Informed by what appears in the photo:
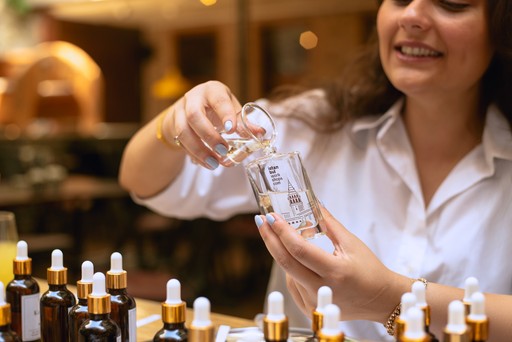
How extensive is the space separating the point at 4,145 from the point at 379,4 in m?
4.30

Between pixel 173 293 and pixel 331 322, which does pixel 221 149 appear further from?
pixel 331 322

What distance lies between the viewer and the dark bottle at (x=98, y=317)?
932 millimetres

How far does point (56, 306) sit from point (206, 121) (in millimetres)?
388

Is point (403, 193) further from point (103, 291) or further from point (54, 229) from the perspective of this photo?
point (54, 229)

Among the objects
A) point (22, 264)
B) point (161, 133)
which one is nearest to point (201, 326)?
point (22, 264)

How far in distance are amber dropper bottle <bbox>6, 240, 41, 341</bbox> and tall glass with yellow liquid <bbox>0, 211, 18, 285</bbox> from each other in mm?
312

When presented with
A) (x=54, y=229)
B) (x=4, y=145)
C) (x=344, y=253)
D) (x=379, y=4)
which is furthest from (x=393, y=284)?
(x=4, y=145)

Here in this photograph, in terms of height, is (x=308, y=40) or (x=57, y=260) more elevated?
(x=308, y=40)

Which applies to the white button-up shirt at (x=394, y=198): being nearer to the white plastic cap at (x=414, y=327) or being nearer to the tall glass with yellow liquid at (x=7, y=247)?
the tall glass with yellow liquid at (x=7, y=247)

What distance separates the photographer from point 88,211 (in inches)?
211

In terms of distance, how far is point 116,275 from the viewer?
1.07 meters

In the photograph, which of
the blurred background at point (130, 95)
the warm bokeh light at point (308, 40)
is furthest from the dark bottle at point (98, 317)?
the warm bokeh light at point (308, 40)

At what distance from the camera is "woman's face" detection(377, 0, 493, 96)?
1404 mm

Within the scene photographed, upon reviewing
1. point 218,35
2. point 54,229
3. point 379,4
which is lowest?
point 54,229
